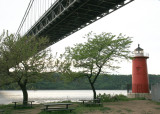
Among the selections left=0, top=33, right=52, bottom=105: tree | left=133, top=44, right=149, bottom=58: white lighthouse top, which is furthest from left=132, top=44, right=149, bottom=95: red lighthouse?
left=0, top=33, right=52, bottom=105: tree

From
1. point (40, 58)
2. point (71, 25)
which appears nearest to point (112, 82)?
point (71, 25)

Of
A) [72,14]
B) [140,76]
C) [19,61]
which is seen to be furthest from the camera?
[140,76]

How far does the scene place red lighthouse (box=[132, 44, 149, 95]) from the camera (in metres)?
26.2

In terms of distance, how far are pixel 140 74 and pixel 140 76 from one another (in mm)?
243

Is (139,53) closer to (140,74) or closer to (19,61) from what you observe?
(140,74)

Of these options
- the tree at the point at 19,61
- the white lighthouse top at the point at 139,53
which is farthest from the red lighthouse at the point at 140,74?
the tree at the point at 19,61

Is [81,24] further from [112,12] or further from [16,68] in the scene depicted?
[16,68]

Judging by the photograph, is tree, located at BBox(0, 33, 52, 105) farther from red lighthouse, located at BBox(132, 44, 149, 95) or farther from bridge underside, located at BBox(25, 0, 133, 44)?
red lighthouse, located at BBox(132, 44, 149, 95)

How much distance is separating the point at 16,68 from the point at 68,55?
6.69 m

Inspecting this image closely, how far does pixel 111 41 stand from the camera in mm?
21609

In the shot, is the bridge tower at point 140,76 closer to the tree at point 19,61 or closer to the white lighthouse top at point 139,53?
the white lighthouse top at point 139,53

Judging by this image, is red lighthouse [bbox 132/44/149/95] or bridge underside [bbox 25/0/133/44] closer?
bridge underside [bbox 25/0/133/44]

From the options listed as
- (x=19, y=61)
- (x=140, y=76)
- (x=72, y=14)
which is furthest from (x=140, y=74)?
(x=19, y=61)

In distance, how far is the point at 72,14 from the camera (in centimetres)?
2222
